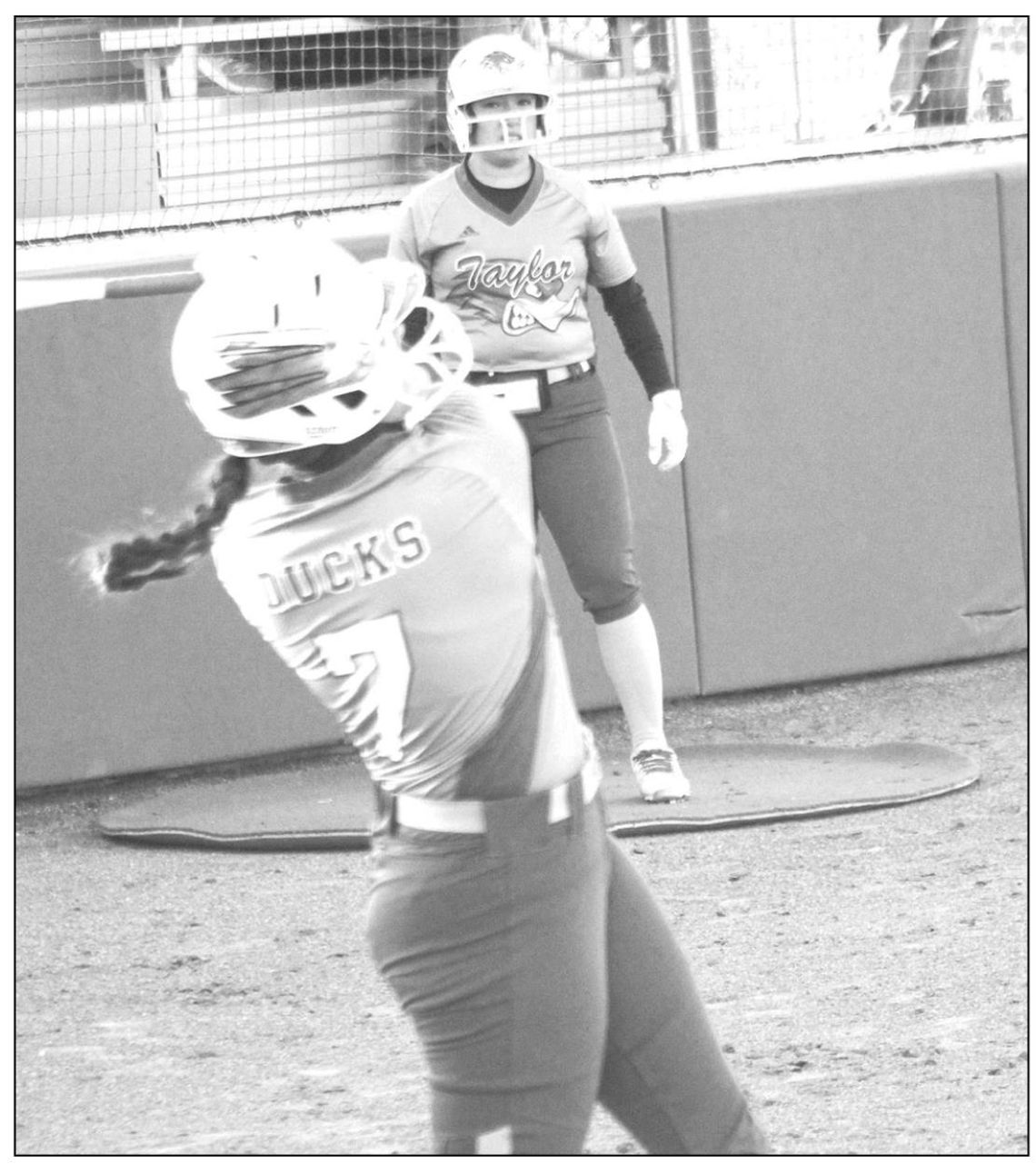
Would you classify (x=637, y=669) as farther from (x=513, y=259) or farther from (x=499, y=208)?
(x=499, y=208)

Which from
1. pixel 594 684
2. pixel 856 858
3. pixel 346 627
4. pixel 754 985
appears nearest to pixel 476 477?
pixel 346 627

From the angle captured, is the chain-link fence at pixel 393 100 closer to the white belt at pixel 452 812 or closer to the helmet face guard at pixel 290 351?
the helmet face guard at pixel 290 351

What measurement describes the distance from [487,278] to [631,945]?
10.4 feet

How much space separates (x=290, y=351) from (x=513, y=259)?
3.22 meters

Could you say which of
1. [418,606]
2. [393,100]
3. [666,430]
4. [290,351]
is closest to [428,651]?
[418,606]

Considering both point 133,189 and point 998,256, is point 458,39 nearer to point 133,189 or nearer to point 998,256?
point 133,189

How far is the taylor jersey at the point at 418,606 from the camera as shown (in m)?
2.29

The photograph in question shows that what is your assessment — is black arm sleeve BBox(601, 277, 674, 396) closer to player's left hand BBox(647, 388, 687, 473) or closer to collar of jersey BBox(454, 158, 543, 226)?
player's left hand BBox(647, 388, 687, 473)

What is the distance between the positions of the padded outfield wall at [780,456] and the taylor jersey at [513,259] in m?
1.21

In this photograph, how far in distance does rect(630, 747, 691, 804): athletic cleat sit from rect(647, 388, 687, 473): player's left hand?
845 mm

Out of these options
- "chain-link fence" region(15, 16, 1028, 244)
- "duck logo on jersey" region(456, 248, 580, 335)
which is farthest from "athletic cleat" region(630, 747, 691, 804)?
"chain-link fence" region(15, 16, 1028, 244)

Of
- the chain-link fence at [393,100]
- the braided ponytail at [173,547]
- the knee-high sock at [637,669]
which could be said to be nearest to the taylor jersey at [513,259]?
the knee-high sock at [637,669]

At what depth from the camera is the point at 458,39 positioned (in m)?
7.38

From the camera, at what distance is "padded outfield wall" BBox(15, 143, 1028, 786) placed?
6.38 meters
